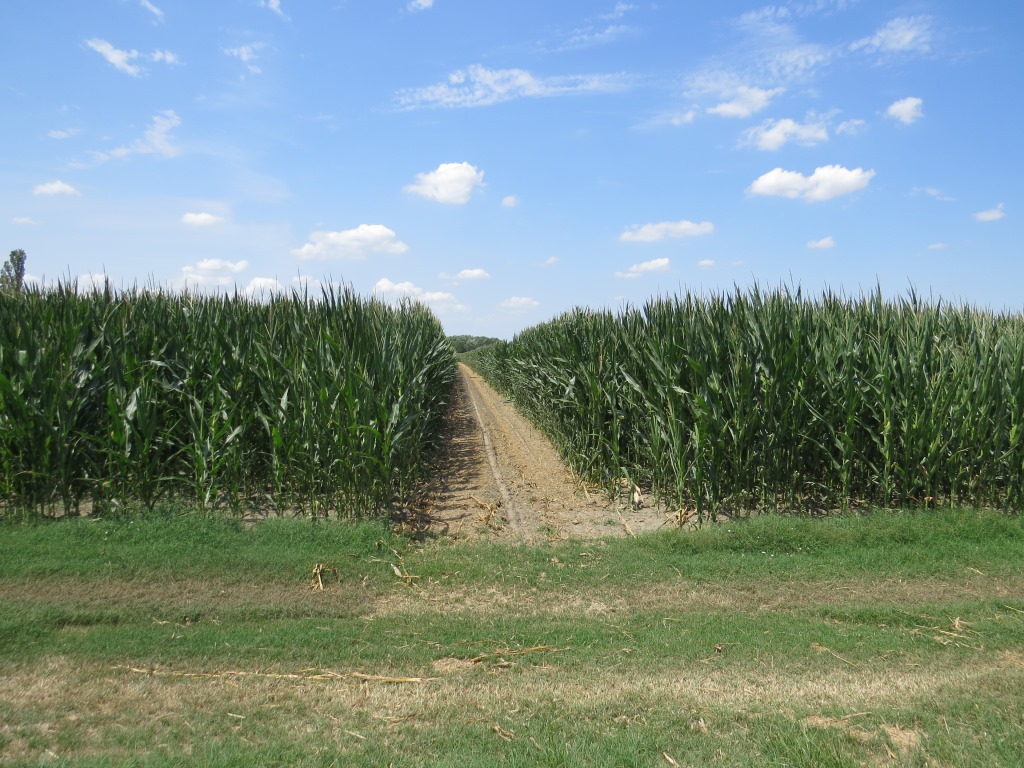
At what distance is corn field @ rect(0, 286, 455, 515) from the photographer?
8078 mm

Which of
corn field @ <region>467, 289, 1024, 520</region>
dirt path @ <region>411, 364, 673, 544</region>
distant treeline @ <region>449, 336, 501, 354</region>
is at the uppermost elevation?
distant treeline @ <region>449, 336, 501, 354</region>

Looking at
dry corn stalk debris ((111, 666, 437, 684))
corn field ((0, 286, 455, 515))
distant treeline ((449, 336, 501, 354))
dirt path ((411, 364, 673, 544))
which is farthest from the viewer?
distant treeline ((449, 336, 501, 354))

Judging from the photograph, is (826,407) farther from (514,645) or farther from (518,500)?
(514,645)

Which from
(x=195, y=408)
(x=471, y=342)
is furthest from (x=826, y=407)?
(x=471, y=342)

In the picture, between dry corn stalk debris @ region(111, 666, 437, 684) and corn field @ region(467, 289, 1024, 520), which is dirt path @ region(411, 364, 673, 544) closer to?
corn field @ region(467, 289, 1024, 520)

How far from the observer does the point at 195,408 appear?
8703mm

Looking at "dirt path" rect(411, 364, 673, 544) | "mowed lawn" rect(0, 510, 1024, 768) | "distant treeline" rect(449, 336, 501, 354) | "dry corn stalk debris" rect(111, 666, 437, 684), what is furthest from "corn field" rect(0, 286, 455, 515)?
"distant treeline" rect(449, 336, 501, 354)

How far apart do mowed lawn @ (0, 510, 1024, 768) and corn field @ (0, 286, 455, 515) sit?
77 centimetres

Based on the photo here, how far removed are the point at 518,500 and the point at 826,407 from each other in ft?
15.0

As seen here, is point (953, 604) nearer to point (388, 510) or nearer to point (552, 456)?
point (388, 510)

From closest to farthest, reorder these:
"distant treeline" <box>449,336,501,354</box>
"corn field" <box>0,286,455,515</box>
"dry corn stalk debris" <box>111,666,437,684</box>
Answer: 1. "dry corn stalk debris" <box>111,666,437,684</box>
2. "corn field" <box>0,286,455,515</box>
3. "distant treeline" <box>449,336,501,354</box>

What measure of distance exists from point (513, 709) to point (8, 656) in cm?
376

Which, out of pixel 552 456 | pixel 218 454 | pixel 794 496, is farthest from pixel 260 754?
pixel 552 456

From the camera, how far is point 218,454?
328 inches
